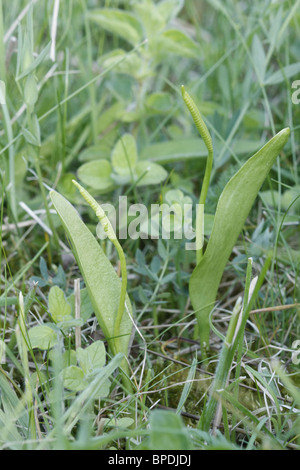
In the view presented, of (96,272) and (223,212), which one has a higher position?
(223,212)

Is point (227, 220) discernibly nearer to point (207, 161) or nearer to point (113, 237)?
point (207, 161)

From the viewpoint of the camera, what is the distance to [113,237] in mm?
904

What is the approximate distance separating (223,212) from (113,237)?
218 mm

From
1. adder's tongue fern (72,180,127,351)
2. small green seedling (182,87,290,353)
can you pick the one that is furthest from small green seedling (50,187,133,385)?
small green seedling (182,87,290,353)

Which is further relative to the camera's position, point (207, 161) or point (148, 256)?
point (148, 256)

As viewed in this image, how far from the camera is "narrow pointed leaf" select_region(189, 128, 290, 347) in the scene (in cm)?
89

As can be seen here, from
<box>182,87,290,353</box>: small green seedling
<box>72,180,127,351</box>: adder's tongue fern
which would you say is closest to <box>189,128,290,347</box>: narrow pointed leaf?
<box>182,87,290,353</box>: small green seedling

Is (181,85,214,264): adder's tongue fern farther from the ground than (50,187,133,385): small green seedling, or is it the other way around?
(181,85,214,264): adder's tongue fern

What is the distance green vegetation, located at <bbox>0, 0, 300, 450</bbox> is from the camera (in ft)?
2.81

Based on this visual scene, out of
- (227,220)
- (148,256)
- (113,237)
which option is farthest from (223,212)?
(148,256)

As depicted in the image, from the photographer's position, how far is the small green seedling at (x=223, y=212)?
0.88m

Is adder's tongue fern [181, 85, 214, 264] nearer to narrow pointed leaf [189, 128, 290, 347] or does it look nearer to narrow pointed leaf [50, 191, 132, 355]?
narrow pointed leaf [189, 128, 290, 347]

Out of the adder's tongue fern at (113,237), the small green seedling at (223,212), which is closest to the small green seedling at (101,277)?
the adder's tongue fern at (113,237)
